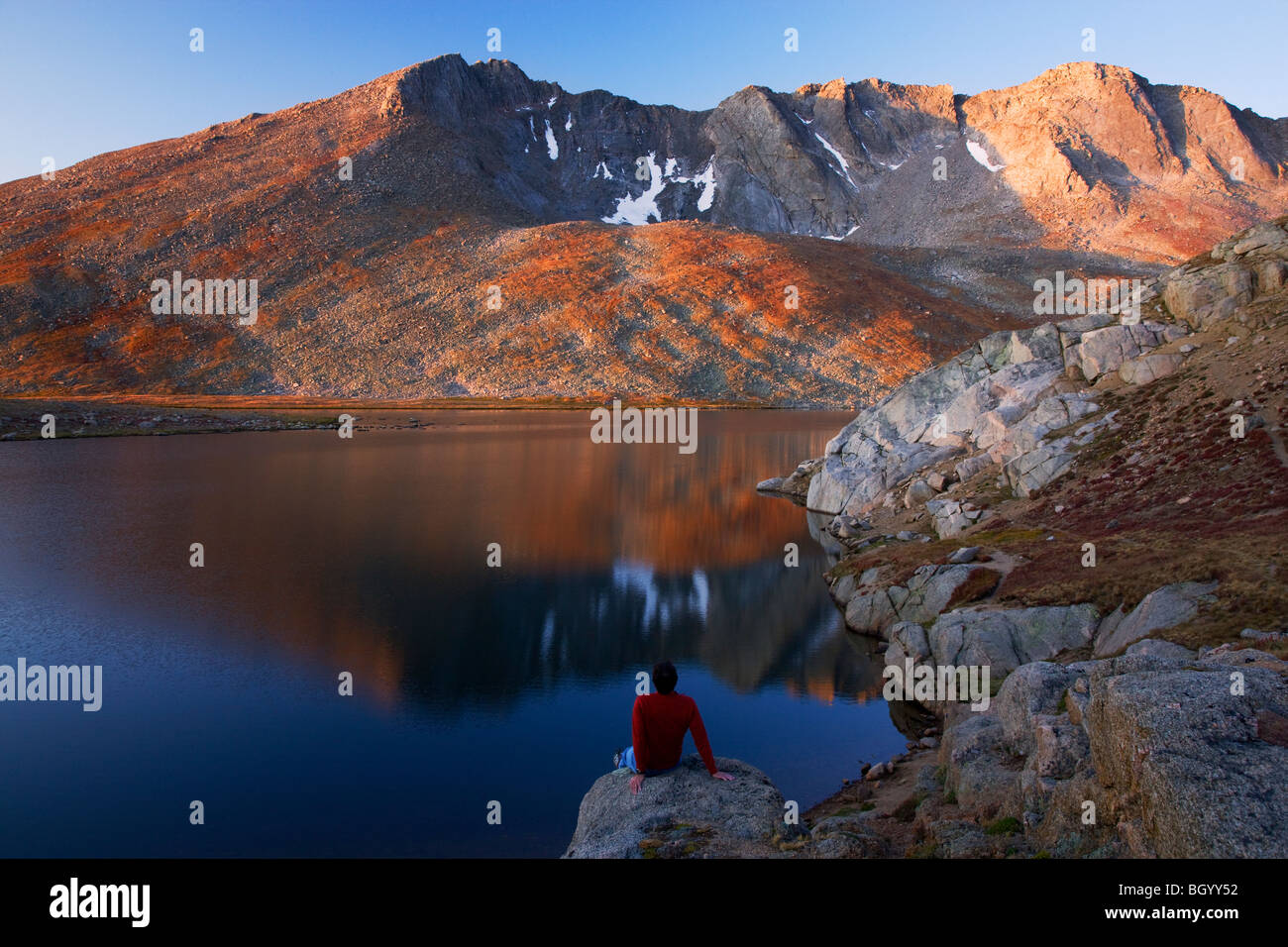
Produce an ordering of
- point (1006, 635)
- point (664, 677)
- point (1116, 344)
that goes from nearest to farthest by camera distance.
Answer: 1. point (664, 677)
2. point (1006, 635)
3. point (1116, 344)

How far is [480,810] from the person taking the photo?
595 inches

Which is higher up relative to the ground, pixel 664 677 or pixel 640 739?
pixel 664 677

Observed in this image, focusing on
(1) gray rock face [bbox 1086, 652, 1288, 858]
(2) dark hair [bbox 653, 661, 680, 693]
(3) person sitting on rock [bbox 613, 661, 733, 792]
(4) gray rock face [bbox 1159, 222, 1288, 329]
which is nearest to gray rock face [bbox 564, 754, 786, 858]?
(3) person sitting on rock [bbox 613, 661, 733, 792]

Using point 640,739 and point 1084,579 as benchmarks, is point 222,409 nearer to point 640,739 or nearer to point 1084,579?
point 1084,579

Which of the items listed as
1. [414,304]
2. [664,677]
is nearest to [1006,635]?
[664,677]

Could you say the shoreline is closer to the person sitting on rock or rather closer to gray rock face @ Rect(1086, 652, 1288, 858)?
the person sitting on rock

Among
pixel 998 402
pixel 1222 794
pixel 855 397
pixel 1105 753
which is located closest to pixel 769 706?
pixel 1105 753

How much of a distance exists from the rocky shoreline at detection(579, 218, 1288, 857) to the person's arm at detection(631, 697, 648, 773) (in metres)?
0.85

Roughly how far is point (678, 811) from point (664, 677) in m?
1.76

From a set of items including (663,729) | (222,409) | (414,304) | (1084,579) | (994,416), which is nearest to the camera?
(663,729)

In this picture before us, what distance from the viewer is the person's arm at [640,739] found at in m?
10.8

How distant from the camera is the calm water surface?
15102 millimetres

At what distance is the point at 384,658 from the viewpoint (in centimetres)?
2323

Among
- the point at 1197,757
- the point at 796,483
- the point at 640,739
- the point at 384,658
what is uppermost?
the point at 796,483
